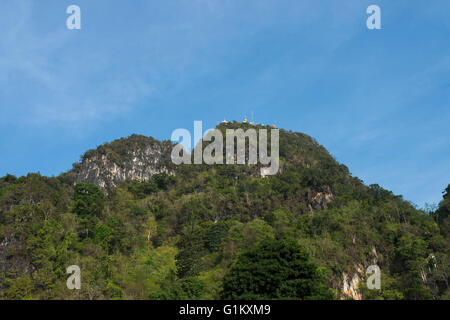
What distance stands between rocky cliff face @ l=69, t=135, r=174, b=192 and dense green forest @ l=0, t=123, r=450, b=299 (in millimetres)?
10580

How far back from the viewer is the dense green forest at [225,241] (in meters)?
28.1

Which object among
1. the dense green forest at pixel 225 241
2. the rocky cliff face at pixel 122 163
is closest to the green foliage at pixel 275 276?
the dense green forest at pixel 225 241

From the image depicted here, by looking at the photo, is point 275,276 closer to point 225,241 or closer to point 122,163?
point 225,241

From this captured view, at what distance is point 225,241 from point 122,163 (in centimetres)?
3846

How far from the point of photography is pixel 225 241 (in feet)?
136

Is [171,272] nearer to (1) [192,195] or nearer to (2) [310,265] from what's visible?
(2) [310,265]

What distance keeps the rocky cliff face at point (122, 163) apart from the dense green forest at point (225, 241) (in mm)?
10580

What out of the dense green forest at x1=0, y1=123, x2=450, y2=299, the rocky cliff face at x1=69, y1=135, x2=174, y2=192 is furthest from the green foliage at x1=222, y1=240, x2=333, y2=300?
the rocky cliff face at x1=69, y1=135, x2=174, y2=192

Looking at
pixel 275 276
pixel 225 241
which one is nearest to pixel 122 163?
pixel 225 241

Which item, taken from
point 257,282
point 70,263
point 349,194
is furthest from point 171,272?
point 349,194

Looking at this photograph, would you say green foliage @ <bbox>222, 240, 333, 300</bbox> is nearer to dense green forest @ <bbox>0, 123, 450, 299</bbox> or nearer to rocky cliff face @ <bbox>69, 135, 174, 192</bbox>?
dense green forest @ <bbox>0, 123, 450, 299</bbox>

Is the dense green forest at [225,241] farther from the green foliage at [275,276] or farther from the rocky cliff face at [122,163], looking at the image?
the rocky cliff face at [122,163]
